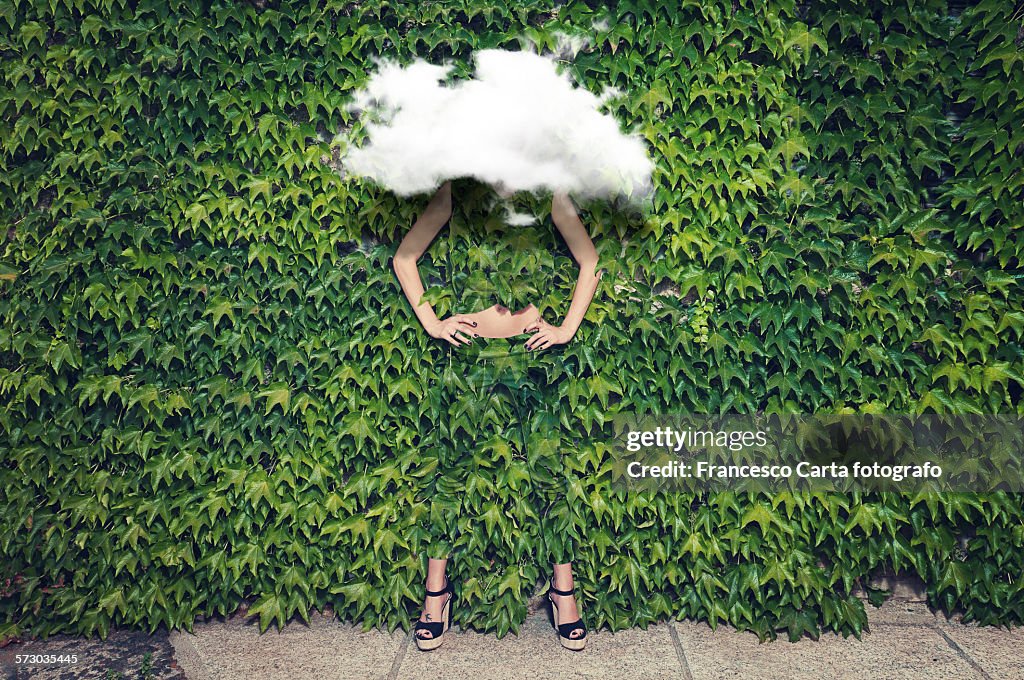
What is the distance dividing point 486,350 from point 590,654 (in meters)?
1.70

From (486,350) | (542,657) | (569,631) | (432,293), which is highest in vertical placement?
(432,293)

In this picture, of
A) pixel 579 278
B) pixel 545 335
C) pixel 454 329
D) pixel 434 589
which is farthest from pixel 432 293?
pixel 434 589

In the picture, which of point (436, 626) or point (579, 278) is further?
point (436, 626)

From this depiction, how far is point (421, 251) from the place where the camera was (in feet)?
12.2

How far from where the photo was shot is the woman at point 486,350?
3703 millimetres

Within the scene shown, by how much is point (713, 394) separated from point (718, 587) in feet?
3.63

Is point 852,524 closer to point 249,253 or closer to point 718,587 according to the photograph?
point 718,587

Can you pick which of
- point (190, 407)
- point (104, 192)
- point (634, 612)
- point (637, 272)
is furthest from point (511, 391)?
point (104, 192)

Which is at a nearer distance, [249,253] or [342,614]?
[249,253]

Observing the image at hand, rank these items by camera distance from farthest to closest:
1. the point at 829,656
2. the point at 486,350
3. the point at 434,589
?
the point at 434,589 < the point at 486,350 < the point at 829,656

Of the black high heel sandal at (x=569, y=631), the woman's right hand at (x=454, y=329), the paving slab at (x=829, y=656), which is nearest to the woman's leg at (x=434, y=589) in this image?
the black high heel sandal at (x=569, y=631)

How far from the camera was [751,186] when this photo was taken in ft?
12.1

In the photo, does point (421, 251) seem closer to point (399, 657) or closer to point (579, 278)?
point (579, 278)

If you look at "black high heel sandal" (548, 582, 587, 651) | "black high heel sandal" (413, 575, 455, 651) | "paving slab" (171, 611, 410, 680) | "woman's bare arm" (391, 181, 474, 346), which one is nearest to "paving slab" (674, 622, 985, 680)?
"black high heel sandal" (548, 582, 587, 651)
